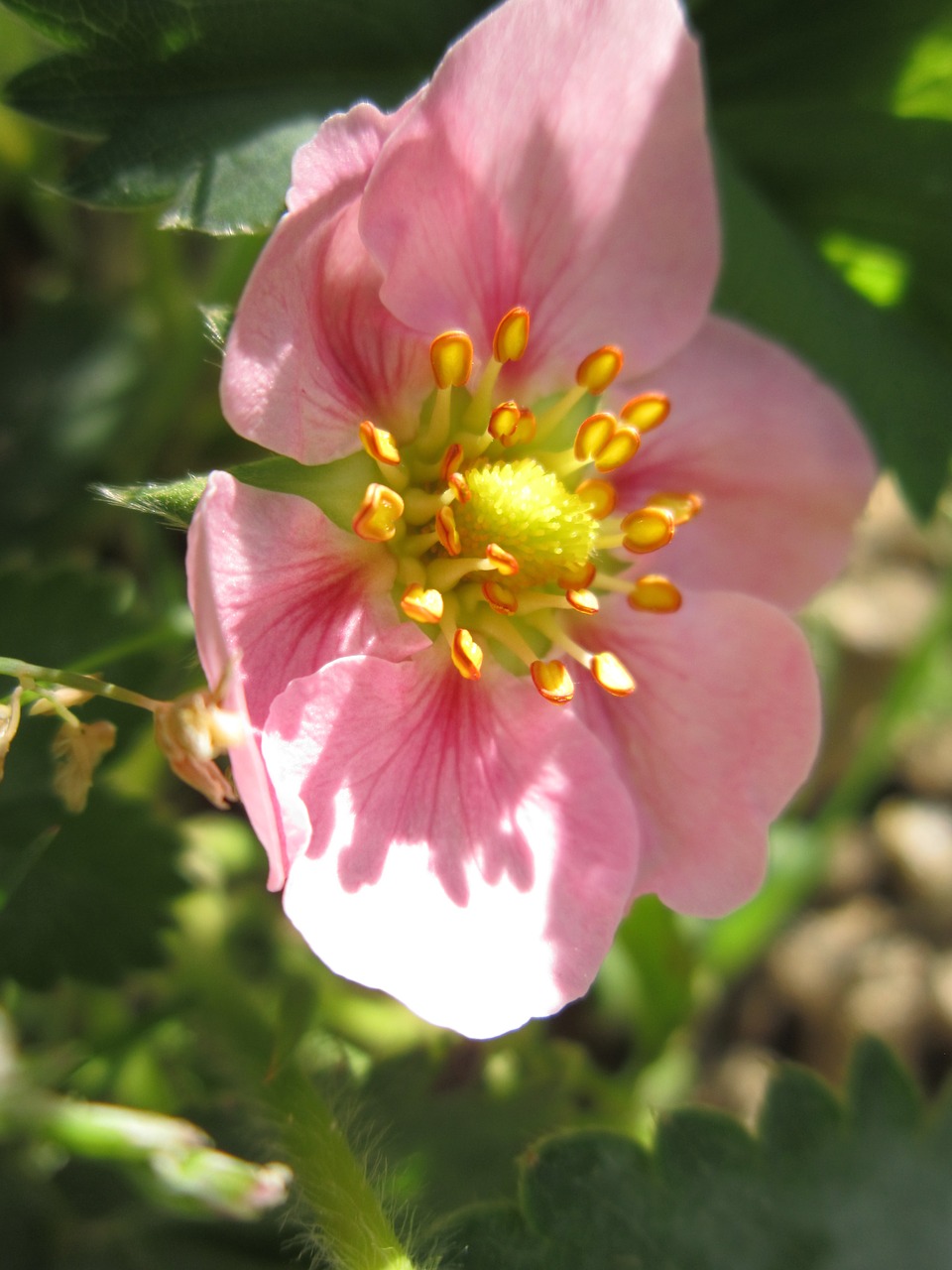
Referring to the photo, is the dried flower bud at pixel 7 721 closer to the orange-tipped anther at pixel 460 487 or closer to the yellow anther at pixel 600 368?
the orange-tipped anther at pixel 460 487

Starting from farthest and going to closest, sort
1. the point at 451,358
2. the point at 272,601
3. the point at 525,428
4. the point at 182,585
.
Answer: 1. the point at 182,585
2. the point at 525,428
3. the point at 451,358
4. the point at 272,601

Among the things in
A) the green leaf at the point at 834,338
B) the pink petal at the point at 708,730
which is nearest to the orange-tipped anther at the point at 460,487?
the pink petal at the point at 708,730

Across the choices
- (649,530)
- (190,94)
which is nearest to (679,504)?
(649,530)

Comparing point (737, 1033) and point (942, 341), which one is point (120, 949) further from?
point (737, 1033)

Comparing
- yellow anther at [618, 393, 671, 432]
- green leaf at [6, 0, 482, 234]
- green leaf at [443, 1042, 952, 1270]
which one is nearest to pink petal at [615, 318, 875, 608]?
yellow anther at [618, 393, 671, 432]

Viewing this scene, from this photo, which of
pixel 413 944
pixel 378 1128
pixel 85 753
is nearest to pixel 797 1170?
pixel 378 1128

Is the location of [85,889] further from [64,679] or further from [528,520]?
[528,520]

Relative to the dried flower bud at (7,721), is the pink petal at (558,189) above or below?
above
